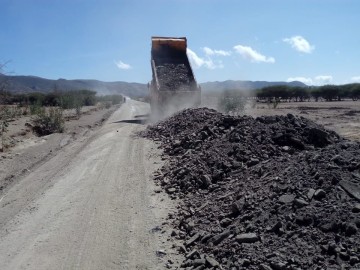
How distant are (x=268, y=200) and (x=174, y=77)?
1568 cm

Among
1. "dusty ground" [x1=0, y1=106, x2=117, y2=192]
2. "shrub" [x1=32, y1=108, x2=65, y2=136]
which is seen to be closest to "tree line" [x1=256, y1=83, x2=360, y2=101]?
"shrub" [x1=32, y1=108, x2=65, y2=136]

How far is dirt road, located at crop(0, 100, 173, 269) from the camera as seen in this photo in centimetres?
518

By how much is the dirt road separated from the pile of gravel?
9.48m

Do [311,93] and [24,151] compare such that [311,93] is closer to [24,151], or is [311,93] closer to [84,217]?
[24,151]

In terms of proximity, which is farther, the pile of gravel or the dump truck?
the pile of gravel

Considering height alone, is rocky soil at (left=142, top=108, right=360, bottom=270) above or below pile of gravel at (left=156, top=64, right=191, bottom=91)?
below

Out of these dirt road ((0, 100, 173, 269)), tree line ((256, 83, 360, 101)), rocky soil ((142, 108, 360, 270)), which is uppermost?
tree line ((256, 83, 360, 101))

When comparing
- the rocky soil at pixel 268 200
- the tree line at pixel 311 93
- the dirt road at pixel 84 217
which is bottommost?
the dirt road at pixel 84 217

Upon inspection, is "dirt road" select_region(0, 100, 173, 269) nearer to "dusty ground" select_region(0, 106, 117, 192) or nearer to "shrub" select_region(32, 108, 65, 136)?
"dusty ground" select_region(0, 106, 117, 192)

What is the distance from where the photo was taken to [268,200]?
5711 millimetres

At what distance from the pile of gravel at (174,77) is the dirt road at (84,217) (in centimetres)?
948

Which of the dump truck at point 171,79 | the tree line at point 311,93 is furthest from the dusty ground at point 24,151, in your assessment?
the tree line at point 311,93

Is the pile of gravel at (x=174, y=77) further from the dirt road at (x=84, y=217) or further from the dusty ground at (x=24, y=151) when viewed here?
the dirt road at (x=84, y=217)

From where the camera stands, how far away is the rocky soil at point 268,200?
4387 mm
